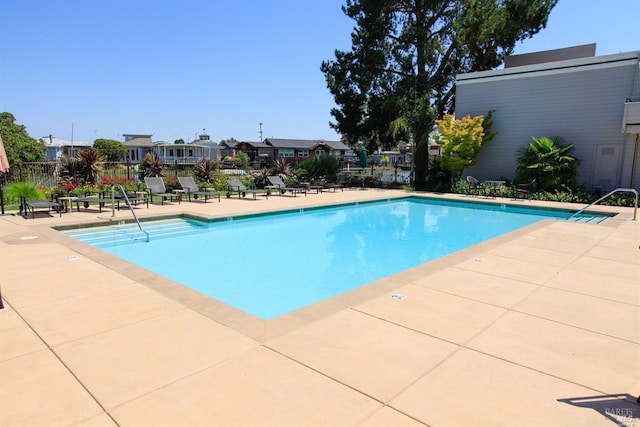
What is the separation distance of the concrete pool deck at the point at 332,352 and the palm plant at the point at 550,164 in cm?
1153

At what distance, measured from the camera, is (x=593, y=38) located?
1919 centimetres

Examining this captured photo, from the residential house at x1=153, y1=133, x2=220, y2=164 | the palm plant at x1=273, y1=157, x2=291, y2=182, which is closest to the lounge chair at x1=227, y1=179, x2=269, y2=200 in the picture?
the palm plant at x1=273, y1=157, x2=291, y2=182

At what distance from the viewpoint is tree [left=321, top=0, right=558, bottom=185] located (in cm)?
1920

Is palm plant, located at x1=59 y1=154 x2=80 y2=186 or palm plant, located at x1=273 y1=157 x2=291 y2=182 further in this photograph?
palm plant, located at x1=273 y1=157 x2=291 y2=182

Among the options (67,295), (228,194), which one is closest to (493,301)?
(67,295)

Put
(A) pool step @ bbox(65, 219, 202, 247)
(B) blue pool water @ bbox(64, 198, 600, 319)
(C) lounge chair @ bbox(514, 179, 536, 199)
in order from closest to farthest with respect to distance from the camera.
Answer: (B) blue pool water @ bbox(64, 198, 600, 319), (A) pool step @ bbox(65, 219, 202, 247), (C) lounge chair @ bbox(514, 179, 536, 199)

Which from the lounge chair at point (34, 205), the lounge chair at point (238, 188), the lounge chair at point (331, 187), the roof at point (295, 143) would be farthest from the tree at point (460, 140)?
the roof at point (295, 143)

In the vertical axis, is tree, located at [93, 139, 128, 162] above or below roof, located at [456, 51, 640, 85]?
below

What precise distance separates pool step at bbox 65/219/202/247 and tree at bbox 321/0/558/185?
41.6 ft

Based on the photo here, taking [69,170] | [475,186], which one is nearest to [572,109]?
[475,186]

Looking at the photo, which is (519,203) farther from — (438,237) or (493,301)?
(493,301)

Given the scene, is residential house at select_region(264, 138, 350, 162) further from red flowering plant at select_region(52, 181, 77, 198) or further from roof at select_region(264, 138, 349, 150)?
red flowering plant at select_region(52, 181, 77, 198)

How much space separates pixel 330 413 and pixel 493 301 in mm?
2822

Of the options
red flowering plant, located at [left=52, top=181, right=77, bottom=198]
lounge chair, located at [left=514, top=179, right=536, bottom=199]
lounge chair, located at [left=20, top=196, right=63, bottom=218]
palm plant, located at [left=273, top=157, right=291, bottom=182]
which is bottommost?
lounge chair, located at [left=20, top=196, right=63, bottom=218]
